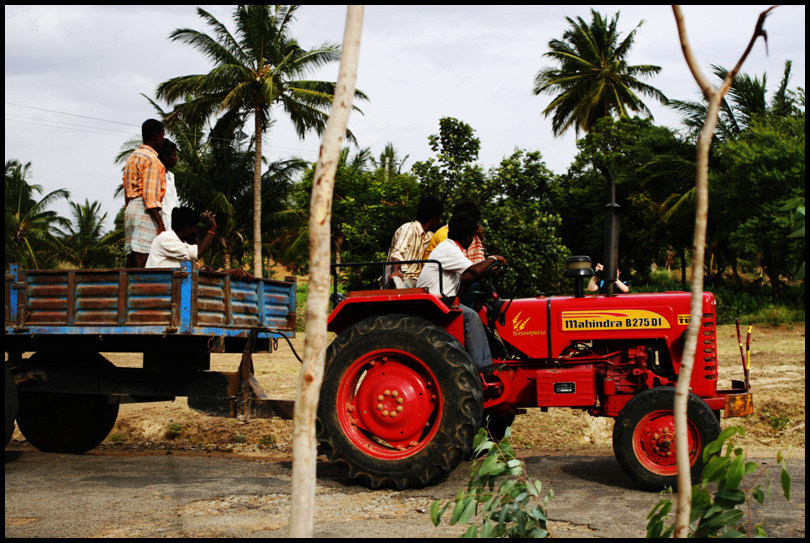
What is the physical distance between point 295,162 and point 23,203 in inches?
703

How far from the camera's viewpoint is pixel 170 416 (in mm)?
8414

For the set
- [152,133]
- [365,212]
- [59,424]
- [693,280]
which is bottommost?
[59,424]

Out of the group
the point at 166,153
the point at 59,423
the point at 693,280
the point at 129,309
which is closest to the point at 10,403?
the point at 59,423

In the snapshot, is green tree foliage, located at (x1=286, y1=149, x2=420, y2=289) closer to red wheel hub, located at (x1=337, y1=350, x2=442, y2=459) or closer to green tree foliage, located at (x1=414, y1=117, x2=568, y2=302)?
green tree foliage, located at (x1=414, y1=117, x2=568, y2=302)

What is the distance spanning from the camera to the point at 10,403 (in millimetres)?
5664

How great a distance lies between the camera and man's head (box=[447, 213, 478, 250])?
5.52m

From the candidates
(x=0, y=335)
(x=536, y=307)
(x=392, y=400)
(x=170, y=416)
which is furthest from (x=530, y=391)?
(x=170, y=416)

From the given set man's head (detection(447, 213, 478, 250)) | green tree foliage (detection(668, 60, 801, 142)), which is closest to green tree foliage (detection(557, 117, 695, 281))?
green tree foliage (detection(668, 60, 801, 142))

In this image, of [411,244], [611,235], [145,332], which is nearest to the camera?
→ [611,235]

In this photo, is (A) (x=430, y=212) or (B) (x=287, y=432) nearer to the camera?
(A) (x=430, y=212)

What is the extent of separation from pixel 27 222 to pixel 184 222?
107 feet

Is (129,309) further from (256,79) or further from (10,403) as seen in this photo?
(256,79)

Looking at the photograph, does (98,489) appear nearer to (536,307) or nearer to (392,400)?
(392,400)

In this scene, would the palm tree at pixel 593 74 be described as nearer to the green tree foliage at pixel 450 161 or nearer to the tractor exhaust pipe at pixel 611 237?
the green tree foliage at pixel 450 161
